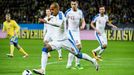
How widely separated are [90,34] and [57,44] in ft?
88.5

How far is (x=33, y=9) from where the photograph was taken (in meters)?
48.0

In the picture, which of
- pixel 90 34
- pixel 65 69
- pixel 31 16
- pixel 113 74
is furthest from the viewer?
pixel 31 16

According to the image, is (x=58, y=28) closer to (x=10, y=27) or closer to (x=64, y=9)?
(x=10, y=27)

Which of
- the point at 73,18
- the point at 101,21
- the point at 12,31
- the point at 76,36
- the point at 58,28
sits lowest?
the point at 12,31


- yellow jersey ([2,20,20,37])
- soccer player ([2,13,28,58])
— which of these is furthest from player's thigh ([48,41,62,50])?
yellow jersey ([2,20,20,37])

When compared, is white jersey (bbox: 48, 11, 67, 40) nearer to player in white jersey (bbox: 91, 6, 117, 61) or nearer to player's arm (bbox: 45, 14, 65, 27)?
player's arm (bbox: 45, 14, 65, 27)

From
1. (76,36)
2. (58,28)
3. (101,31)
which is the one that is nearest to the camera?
(58,28)

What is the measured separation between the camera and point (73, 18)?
2020cm

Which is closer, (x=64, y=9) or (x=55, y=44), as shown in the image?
(x=55, y=44)

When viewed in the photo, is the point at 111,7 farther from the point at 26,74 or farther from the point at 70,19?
the point at 26,74

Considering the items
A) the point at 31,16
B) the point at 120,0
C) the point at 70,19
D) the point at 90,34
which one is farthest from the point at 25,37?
the point at 70,19

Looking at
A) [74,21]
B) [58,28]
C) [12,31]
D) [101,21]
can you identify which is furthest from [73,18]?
[12,31]

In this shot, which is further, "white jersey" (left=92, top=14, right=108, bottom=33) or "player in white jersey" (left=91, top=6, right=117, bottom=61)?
"white jersey" (left=92, top=14, right=108, bottom=33)

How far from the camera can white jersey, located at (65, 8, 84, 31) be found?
66.2ft
